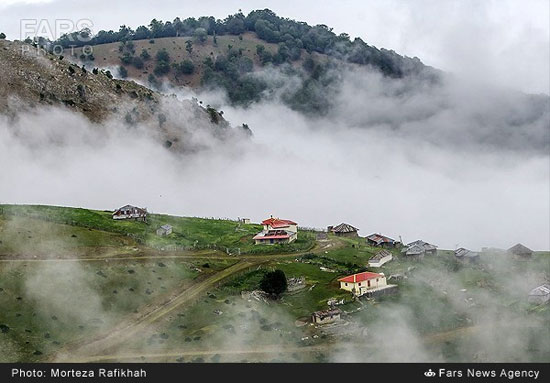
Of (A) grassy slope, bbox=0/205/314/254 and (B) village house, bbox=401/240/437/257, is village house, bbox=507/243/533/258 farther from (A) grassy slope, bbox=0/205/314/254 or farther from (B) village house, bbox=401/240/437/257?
(A) grassy slope, bbox=0/205/314/254

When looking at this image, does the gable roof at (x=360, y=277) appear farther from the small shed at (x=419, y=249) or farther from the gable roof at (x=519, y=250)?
the gable roof at (x=519, y=250)

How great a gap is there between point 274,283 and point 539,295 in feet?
177

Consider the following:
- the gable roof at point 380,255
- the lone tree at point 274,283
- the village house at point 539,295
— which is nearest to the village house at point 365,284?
the lone tree at point 274,283

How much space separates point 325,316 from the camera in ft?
453

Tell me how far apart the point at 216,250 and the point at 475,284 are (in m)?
63.1

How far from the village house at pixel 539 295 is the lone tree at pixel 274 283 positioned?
166 feet

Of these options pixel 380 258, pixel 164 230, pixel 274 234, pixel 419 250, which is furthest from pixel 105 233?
pixel 419 250

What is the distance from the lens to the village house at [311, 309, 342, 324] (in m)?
138

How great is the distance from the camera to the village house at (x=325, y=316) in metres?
138

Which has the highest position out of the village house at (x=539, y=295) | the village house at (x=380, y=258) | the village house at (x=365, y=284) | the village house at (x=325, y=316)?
the village house at (x=380, y=258)
